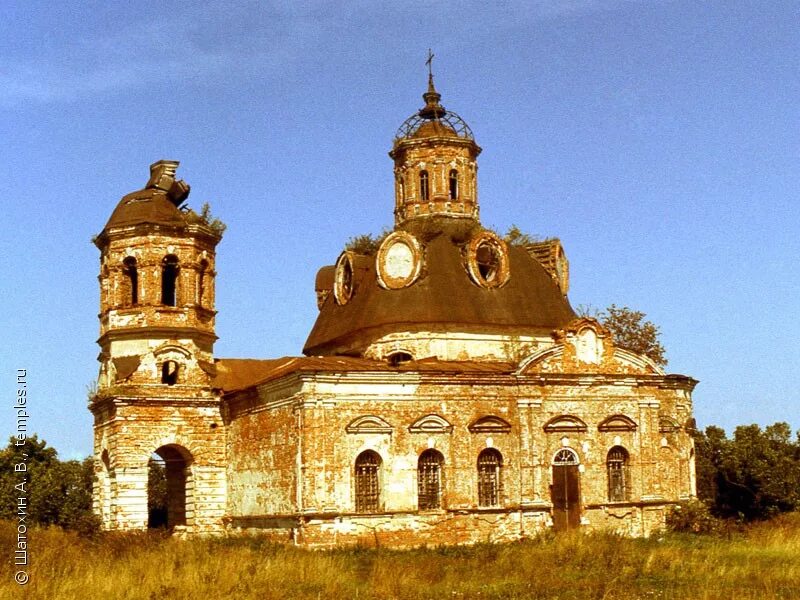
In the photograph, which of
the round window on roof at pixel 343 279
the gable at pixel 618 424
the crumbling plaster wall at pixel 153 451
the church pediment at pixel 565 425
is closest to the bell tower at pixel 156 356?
the crumbling plaster wall at pixel 153 451

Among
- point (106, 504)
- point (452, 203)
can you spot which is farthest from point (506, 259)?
point (106, 504)

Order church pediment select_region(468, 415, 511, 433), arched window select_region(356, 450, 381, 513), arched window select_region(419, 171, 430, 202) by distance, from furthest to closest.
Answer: arched window select_region(419, 171, 430, 202), church pediment select_region(468, 415, 511, 433), arched window select_region(356, 450, 381, 513)

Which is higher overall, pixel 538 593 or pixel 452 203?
pixel 452 203

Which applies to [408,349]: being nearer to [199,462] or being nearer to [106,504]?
[199,462]

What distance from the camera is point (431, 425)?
28453 millimetres

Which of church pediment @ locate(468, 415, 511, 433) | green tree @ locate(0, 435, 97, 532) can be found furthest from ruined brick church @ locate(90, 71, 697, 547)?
green tree @ locate(0, 435, 97, 532)

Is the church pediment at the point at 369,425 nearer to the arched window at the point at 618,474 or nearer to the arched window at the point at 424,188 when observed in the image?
the arched window at the point at 618,474

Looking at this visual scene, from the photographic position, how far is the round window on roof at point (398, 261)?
105 ft

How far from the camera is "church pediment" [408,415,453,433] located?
28297mm

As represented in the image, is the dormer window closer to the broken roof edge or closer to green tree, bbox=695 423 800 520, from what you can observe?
the broken roof edge

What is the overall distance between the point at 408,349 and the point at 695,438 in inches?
445

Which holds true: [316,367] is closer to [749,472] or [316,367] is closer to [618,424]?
[618,424]

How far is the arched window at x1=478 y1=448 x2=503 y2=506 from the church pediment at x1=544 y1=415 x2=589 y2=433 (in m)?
1.53

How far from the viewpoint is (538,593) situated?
18.9 metres
